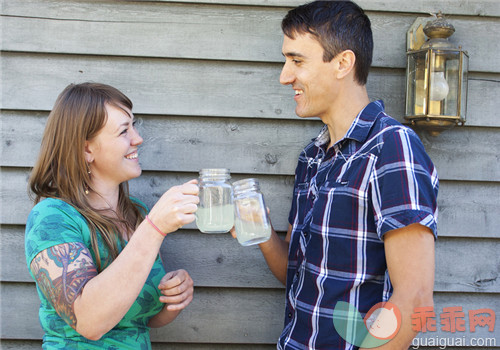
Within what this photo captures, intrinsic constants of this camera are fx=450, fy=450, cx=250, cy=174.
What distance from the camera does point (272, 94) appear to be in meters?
2.06

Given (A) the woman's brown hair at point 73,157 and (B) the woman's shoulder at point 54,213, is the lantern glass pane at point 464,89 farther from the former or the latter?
(B) the woman's shoulder at point 54,213

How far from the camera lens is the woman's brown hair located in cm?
158

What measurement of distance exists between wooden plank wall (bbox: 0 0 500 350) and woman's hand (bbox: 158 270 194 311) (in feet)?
1.34

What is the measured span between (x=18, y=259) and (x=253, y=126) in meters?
1.21

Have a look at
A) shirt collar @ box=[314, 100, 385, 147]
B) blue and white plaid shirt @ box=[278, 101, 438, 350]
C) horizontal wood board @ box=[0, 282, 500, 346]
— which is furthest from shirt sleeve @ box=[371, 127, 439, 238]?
horizontal wood board @ box=[0, 282, 500, 346]

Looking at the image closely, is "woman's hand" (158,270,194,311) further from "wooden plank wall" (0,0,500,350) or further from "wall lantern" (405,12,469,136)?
"wall lantern" (405,12,469,136)

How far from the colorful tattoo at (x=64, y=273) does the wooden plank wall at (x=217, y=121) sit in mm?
690

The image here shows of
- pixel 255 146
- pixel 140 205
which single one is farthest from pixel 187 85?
pixel 140 205

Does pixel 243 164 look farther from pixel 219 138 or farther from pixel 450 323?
pixel 450 323

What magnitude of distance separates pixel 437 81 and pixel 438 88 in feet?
0.10

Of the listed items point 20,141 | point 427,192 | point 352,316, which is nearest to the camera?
point 427,192

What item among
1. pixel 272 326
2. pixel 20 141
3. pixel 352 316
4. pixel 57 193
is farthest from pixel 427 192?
pixel 20 141

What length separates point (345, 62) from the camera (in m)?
1.59

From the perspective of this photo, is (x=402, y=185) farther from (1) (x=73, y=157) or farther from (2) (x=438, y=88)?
(1) (x=73, y=157)
